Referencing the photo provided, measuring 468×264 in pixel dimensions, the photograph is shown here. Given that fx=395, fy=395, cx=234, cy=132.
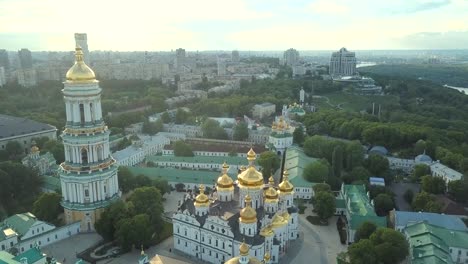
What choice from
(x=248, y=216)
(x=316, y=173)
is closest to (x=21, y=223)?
(x=248, y=216)

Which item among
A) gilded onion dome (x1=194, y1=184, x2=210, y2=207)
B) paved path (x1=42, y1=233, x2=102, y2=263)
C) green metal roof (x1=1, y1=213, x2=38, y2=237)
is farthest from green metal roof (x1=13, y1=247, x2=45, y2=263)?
gilded onion dome (x1=194, y1=184, x2=210, y2=207)

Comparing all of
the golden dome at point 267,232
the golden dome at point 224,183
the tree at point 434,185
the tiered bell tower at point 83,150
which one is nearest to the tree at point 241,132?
the tree at point 434,185

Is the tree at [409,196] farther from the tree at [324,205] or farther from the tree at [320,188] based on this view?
the tree at [324,205]

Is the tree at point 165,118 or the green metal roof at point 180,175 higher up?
the tree at point 165,118

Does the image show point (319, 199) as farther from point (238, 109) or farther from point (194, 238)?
point (238, 109)

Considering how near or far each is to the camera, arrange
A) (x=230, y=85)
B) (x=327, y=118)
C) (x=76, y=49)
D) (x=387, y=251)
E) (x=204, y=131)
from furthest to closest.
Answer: (x=230, y=85)
(x=327, y=118)
(x=204, y=131)
(x=76, y=49)
(x=387, y=251)

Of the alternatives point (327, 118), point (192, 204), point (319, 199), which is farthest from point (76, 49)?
point (327, 118)

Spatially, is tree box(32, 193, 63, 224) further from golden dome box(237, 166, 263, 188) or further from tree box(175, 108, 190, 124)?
tree box(175, 108, 190, 124)
